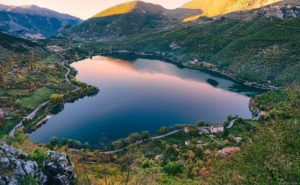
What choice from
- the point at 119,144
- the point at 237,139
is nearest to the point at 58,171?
the point at 119,144

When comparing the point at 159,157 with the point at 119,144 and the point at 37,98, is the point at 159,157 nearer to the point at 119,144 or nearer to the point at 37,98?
the point at 119,144

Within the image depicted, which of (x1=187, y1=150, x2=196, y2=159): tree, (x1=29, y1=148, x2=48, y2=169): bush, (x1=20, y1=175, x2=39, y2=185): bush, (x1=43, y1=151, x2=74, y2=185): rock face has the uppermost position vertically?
(x1=20, y1=175, x2=39, y2=185): bush

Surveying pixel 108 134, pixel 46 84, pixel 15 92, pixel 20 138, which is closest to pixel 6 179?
pixel 20 138

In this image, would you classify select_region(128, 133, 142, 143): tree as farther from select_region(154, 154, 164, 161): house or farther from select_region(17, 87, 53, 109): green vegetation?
select_region(17, 87, 53, 109): green vegetation

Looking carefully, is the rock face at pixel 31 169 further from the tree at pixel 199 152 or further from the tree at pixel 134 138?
the tree at pixel 134 138

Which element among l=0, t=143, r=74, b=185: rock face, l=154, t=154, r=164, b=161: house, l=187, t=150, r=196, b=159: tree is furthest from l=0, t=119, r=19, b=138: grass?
l=0, t=143, r=74, b=185: rock face

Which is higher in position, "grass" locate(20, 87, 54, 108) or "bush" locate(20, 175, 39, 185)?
"bush" locate(20, 175, 39, 185)

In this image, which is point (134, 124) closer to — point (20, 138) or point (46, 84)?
point (20, 138)
